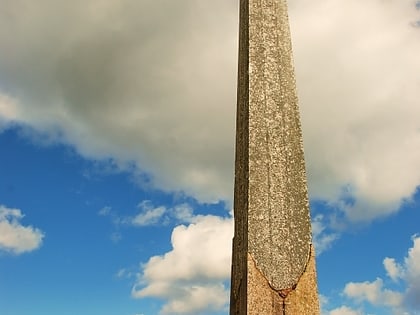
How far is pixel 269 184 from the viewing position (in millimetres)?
3586

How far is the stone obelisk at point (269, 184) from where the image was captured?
133 inches

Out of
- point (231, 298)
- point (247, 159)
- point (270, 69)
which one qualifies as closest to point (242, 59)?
point (270, 69)

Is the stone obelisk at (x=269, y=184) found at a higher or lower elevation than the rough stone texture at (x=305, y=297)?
higher

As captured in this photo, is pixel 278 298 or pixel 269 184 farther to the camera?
pixel 269 184

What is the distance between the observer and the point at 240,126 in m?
3.99

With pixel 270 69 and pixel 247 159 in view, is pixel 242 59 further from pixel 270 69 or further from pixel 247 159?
pixel 247 159

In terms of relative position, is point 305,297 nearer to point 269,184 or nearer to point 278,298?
point 278,298

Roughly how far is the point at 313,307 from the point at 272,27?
7.22 ft

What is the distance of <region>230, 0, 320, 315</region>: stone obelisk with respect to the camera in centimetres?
338

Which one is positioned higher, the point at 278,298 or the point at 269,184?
the point at 269,184

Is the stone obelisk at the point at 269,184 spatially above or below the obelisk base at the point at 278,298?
above

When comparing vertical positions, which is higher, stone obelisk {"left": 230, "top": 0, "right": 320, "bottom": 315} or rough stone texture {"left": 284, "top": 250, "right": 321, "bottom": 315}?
stone obelisk {"left": 230, "top": 0, "right": 320, "bottom": 315}

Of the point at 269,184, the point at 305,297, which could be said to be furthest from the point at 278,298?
the point at 269,184

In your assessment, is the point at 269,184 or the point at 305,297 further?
the point at 269,184
